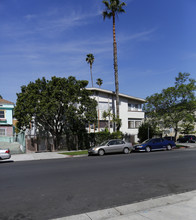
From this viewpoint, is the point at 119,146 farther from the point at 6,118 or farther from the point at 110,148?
the point at 6,118

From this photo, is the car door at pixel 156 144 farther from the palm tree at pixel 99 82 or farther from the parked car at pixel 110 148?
the palm tree at pixel 99 82

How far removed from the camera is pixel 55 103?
2480cm

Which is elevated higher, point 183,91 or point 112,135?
point 183,91

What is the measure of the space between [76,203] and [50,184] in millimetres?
2400

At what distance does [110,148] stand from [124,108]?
17045 millimetres

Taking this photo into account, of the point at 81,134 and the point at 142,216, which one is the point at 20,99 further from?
the point at 142,216

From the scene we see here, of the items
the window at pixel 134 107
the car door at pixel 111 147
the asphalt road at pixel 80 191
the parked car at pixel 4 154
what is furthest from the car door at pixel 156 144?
the window at pixel 134 107

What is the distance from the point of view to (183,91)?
27.9m

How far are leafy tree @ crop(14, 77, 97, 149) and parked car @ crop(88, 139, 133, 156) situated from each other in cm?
627

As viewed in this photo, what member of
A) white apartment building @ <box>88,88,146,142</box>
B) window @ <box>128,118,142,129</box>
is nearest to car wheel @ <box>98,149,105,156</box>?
white apartment building @ <box>88,88,146,142</box>

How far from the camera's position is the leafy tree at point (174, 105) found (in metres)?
27.9

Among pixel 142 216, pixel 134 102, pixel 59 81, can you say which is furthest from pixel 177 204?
pixel 134 102

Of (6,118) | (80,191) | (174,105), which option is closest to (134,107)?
(174,105)

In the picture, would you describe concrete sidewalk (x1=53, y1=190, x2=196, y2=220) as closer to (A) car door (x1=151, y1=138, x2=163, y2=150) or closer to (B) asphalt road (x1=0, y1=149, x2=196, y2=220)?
(B) asphalt road (x1=0, y1=149, x2=196, y2=220)
